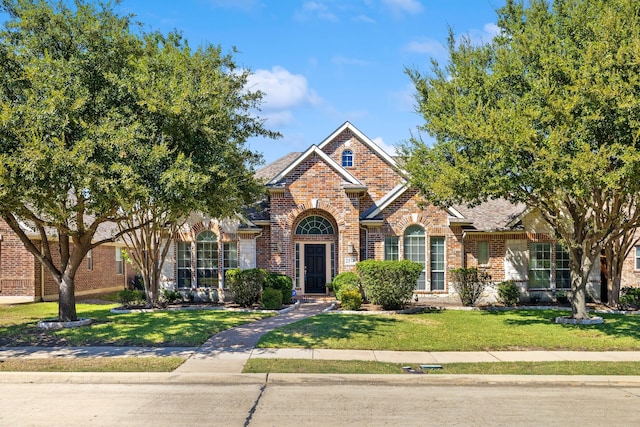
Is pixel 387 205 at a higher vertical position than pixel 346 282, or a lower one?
higher

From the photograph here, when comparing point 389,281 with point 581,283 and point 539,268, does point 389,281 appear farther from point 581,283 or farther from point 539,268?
point 539,268

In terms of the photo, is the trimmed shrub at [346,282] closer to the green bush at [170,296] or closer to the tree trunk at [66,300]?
the green bush at [170,296]

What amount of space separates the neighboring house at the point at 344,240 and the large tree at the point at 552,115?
5883mm

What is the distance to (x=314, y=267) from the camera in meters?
24.8

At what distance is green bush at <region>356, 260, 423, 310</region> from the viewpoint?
19.8m

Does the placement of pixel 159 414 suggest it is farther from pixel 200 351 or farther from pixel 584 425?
pixel 584 425

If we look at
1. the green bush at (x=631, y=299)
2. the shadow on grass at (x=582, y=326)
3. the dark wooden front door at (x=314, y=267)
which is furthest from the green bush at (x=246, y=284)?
the green bush at (x=631, y=299)

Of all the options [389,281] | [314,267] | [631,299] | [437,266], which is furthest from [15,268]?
[631,299]

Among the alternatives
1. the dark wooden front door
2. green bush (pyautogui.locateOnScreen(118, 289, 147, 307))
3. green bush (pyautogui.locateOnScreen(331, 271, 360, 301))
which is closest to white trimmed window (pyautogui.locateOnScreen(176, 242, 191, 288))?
green bush (pyautogui.locateOnScreen(118, 289, 147, 307))

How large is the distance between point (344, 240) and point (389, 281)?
4.23 metres

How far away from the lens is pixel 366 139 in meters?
26.3

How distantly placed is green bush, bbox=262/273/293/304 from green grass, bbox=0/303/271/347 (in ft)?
7.34

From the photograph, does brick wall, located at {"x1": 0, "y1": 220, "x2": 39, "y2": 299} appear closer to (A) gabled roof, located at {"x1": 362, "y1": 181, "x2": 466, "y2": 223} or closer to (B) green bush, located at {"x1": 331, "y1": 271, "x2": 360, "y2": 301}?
(B) green bush, located at {"x1": 331, "y1": 271, "x2": 360, "y2": 301}

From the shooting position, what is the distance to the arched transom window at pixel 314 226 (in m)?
24.6
